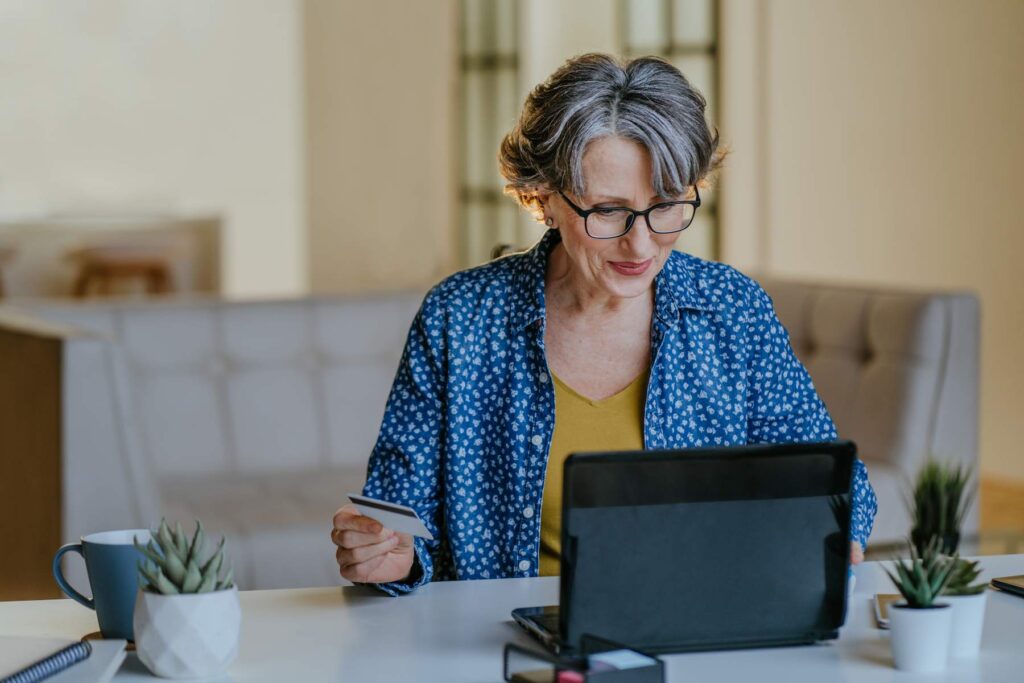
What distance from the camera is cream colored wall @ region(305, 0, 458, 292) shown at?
20.1ft

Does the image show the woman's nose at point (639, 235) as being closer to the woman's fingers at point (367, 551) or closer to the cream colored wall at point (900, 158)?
the woman's fingers at point (367, 551)

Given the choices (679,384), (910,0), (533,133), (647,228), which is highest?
(910,0)

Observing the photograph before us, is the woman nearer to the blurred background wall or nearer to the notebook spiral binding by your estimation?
the notebook spiral binding

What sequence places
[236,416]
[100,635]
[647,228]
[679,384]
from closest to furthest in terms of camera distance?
1. [100,635]
2. [647,228]
3. [679,384]
4. [236,416]

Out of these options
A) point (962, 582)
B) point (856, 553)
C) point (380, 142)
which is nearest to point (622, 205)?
point (856, 553)

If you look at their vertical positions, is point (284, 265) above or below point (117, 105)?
below

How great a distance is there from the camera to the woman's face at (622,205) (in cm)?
152

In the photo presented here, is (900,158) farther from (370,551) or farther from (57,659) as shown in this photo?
(57,659)

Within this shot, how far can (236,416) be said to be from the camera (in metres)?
3.15

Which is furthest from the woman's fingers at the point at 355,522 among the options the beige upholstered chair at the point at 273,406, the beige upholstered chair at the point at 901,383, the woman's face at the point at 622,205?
the beige upholstered chair at the point at 901,383

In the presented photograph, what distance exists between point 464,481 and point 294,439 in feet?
5.51

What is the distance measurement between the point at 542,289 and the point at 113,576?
67 centimetres

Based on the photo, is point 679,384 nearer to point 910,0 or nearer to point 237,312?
point 237,312

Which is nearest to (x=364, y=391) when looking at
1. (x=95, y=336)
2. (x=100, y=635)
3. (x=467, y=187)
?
(x=95, y=336)
